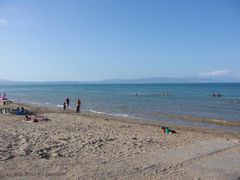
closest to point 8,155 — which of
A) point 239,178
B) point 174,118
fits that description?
point 239,178

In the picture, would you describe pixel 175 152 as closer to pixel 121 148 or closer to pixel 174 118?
pixel 121 148

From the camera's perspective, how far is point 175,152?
1128 cm

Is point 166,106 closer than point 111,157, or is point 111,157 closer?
point 111,157

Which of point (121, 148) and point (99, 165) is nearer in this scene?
point (99, 165)

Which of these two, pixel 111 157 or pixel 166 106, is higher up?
pixel 111 157

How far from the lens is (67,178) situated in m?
7.82

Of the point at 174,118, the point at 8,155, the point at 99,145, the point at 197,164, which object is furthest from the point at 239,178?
the point at 174,118

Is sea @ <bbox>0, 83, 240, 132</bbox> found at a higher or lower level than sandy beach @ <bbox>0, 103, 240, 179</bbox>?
lower

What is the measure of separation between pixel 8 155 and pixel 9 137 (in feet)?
10.4

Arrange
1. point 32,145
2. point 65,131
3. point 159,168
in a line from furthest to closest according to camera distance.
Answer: point 65,131 < point 32,145 < point 159,168

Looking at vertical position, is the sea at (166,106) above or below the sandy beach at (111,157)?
below

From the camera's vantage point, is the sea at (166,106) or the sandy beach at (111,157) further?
the sea at (166,106)

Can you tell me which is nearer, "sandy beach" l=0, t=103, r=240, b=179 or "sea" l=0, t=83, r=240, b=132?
"sandy beach" l=0, t=103, r=240, b=179

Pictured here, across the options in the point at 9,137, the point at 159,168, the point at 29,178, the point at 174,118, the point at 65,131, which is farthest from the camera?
the point at 174,118
